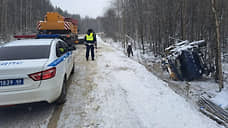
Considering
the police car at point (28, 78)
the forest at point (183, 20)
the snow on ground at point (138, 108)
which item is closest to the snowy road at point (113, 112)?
the snow on ground at point (138, 108)

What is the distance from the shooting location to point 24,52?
3408mm

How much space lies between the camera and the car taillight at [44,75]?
275 cm

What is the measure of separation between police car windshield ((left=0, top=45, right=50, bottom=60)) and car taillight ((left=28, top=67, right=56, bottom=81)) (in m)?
0.56

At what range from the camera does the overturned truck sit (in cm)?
785

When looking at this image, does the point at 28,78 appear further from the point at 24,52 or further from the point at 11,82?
the point at 24,52

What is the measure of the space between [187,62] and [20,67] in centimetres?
776

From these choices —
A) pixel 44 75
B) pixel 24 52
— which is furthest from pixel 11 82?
pixel 24 52

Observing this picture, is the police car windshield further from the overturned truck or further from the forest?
the forest

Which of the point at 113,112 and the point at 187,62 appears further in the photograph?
the point at 187,62

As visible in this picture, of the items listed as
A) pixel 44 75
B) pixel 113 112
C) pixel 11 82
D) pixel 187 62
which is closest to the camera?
pixel 11 82

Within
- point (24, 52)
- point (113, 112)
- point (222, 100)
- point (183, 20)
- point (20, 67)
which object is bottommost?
point (222, 100)

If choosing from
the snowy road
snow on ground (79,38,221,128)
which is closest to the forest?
snow on ground (79,38,221,128)

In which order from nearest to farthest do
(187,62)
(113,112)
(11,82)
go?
(11,82), (113,112), (187,62)

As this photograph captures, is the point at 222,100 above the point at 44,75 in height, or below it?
below
